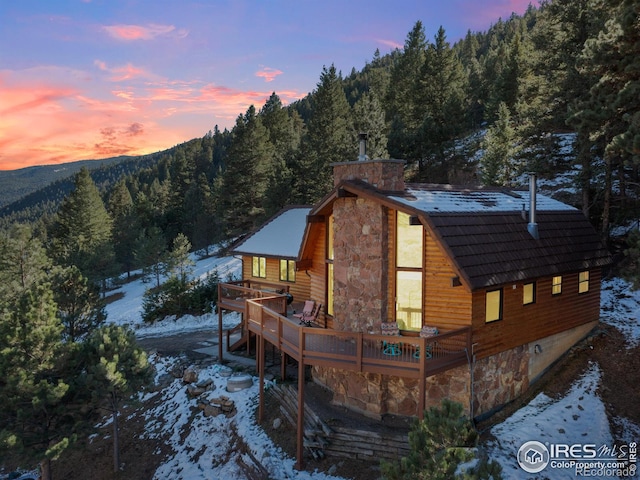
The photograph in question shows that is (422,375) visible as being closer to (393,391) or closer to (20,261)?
(393,391)

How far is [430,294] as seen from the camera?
11570mm

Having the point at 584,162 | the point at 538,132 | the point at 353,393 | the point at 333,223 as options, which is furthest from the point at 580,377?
the point at 538,132

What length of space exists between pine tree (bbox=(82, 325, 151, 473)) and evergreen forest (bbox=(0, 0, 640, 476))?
0.18 ft

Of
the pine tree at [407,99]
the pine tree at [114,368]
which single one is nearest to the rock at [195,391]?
the pine tree at [114,368]

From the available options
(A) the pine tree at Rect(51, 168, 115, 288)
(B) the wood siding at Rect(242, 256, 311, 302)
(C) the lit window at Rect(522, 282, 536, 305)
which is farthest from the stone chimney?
(A) the pine tree at Rect(51, 168, 115, 288)

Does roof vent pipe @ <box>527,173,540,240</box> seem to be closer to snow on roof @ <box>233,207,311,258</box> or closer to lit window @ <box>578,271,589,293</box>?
lit window @ <box>578,271,589,293</box>

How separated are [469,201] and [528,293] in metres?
3.15

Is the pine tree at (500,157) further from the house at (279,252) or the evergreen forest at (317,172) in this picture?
the house at (279,252)

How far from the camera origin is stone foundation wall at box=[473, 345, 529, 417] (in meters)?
11.7

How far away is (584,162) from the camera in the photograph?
756 inches

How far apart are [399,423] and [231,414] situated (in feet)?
20.4

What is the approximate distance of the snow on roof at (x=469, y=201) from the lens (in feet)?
38.9

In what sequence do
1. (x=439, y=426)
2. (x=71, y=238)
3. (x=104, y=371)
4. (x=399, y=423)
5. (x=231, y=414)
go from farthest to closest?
(x=71, y=238) < (x=231, y=414) < (x=104, y=371) < (x=399, y=423) < (x=439, y=426)

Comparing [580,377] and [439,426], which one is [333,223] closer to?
[439,426]
